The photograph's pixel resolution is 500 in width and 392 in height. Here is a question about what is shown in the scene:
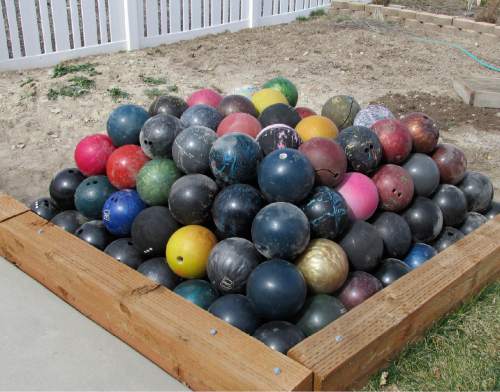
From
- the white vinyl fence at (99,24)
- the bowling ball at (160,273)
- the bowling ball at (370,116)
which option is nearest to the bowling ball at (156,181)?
the bowling ball at (160,273)

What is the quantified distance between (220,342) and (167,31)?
8.71 m

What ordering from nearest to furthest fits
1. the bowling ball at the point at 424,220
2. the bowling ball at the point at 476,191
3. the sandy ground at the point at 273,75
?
the bowling ball at the point at 424,220 → the bowling ball at the point at 476,191 → the sandy ground at the point at 273,75

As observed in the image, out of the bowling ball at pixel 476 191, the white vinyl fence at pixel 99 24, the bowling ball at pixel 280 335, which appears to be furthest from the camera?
the white vinyl fence at pixel 99 24

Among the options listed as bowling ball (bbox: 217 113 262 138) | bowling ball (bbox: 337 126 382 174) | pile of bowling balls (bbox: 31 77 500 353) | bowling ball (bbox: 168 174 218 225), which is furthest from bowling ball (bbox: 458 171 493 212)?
bowling ball (bbox: 168 174 218 225)

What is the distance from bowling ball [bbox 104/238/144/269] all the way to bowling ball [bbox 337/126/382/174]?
164 centimetres

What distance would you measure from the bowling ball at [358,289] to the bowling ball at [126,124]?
1.98 m

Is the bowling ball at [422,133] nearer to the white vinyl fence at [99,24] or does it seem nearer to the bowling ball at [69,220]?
the bowling ball at [69,220]

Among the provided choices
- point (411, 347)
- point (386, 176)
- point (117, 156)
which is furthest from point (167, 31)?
point (411, 347)

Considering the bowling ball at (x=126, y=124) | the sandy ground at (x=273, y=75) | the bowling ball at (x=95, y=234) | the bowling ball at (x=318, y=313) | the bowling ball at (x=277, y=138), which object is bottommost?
the sandy ground at (x=273, y=75)

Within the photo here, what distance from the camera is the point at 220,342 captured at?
2.63 m

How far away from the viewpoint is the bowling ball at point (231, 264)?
3369 millimetres

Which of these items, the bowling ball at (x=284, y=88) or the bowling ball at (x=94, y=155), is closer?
the bowling ball at (x=94, y=155)

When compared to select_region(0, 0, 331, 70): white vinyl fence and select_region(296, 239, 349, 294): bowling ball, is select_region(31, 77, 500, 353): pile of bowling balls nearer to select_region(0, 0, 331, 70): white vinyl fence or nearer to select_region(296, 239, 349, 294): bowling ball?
select_region(296, 239, 349, 294): bowling ball

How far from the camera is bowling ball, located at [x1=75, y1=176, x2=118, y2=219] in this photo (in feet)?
13.7
